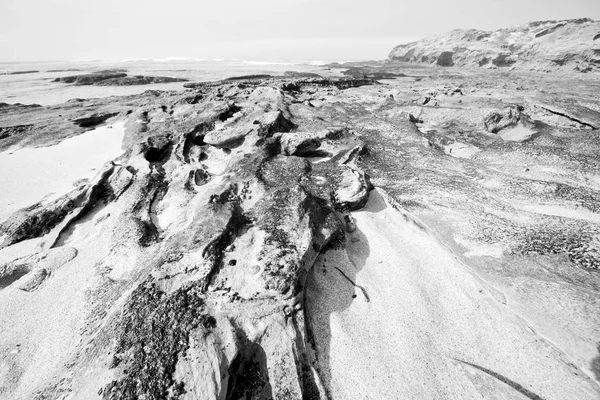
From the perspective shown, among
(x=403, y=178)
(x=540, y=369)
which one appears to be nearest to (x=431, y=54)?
(x=403, y=178)

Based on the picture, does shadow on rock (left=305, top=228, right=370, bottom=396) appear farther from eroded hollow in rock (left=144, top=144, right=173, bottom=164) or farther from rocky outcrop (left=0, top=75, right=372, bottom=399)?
eroded hollow in rock (left=144, top=144, right=173, bottom=164)

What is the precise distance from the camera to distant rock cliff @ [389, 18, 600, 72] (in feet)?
146

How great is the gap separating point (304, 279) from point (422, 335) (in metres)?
2.09

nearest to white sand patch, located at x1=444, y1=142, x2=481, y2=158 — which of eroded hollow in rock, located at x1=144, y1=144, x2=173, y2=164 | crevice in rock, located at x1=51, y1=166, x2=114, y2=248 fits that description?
eroded hollow in rock, located at x1=144, y1=144, x2=173, y2=164

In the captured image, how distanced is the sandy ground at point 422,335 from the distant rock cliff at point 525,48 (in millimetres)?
55946

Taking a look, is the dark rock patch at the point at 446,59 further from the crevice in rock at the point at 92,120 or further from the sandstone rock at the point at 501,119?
the crevice in rock at the point at 92,120

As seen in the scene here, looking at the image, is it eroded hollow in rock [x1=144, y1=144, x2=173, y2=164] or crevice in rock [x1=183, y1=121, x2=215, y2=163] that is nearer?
eroded hollow in rock [x1=144, y1=144, x2=173, y2=164]

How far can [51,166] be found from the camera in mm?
10766

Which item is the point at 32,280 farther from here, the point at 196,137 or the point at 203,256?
the point at 196,137

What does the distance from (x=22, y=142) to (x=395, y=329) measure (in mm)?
17532

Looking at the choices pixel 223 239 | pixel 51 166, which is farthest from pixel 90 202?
pixel 223 239

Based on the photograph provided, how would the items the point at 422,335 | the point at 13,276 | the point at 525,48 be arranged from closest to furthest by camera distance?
the point at 422,335, the point at 13,276, the point at 525,48

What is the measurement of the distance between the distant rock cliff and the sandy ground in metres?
55.9

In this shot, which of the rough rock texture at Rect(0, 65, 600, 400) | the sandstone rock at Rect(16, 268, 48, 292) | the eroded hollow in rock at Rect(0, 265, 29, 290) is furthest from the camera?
the eroded hollow in rock at Rect(0, 265, 29, 290)
